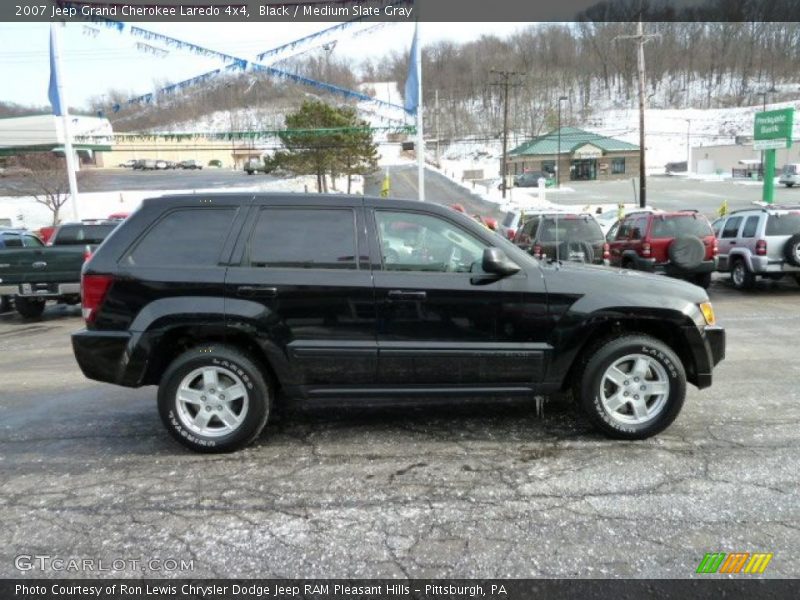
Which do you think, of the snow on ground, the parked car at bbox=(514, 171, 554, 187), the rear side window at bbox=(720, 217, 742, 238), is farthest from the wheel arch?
the parked car at bbox=(514, 171, 554, 187)

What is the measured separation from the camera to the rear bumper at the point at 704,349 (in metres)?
4.21

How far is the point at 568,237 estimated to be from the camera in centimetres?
1181

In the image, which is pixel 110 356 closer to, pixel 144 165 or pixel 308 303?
pixel 308 303

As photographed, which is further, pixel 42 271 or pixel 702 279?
pixel 702 279

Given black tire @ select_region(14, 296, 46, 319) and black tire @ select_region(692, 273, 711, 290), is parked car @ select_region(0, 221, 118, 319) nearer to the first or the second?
black tire @ select_region(14, 296, 46, 319)

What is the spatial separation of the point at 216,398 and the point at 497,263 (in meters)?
2.12

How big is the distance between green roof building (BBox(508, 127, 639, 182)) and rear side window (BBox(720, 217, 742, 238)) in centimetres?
6214

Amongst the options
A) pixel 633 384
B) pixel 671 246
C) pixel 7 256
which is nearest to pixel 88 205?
pixel 7 256

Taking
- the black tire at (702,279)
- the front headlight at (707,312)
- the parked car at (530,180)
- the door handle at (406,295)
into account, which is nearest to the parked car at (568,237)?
the black tire at (702,279)

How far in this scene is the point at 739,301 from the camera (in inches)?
433

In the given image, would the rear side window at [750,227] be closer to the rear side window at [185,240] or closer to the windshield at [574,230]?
the windshield at [574,230]

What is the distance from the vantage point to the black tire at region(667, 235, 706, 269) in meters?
10.9

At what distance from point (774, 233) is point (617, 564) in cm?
1068

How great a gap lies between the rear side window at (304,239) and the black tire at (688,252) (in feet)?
28.5
